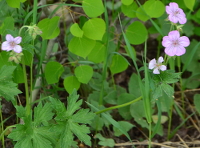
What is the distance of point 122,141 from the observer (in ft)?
7.45

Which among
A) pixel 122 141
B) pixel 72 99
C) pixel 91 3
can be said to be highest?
pixel 91 3

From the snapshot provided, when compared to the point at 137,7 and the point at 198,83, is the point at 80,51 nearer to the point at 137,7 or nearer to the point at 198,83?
the point at 137,7

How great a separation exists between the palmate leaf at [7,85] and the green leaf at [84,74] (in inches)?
18.1

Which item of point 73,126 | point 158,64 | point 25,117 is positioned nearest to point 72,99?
point 73,126

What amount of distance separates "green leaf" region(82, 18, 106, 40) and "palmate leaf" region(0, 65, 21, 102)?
499 mm

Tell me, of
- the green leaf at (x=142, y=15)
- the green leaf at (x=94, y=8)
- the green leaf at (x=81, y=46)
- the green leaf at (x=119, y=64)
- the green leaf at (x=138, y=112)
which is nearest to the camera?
the green leaf at (x=94, y=8)

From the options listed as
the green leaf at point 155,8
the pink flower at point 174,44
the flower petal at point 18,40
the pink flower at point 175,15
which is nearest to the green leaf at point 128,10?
the green leaf at point 155,8

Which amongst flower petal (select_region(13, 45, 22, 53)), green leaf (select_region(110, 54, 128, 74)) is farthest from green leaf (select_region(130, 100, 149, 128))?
flower petal (select_region(13, 45, 22, 53))

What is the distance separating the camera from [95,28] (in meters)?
1.85

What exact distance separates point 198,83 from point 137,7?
927 mm

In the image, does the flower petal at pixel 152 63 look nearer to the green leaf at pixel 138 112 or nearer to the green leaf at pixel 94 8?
the green leaf at pixel 94 8

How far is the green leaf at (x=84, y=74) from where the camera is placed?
2002mm

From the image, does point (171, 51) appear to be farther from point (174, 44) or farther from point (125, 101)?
point (125, 101)

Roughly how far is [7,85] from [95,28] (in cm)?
62
